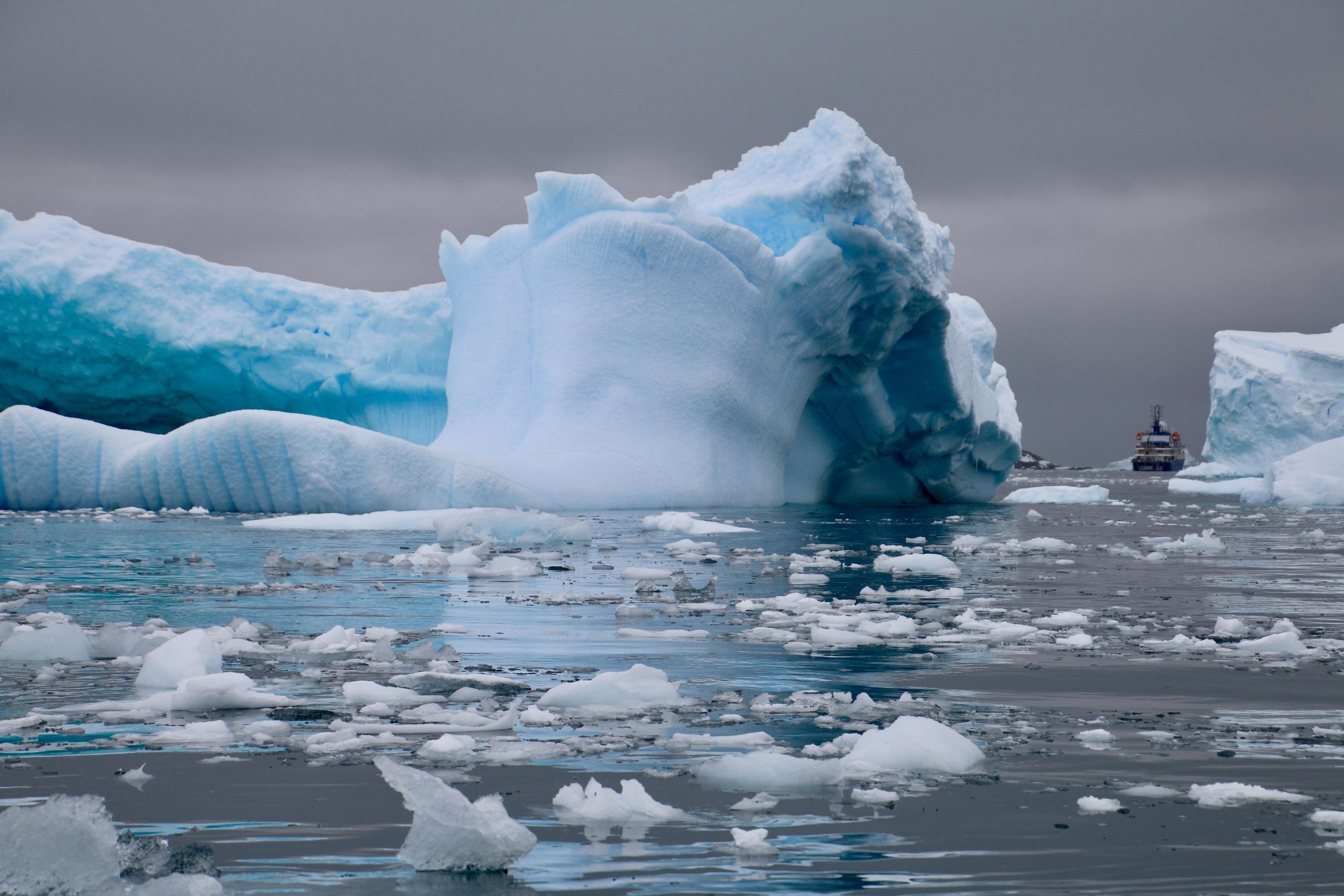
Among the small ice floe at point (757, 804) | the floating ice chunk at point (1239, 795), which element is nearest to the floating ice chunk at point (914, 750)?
the small ice floe at point (757, 804)

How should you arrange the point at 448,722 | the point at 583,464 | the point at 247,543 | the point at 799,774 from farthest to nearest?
the point at 583,464 < the point at 247,543 < the point at 448,722 < the point at 799,774

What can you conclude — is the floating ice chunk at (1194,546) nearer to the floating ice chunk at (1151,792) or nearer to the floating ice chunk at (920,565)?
the floating ice chunk at (920,565)

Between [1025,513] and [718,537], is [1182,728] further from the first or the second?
[1025,513]

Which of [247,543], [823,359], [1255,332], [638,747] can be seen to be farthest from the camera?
[1255,332]

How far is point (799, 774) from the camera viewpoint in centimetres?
244

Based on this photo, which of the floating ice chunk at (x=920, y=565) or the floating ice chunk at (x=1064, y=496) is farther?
the floating ice chunk at (x=1064, y=496)

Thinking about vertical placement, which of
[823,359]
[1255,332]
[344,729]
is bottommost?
[344,729]

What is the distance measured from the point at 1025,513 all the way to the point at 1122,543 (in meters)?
7.59

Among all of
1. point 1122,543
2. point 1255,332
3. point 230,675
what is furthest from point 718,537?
point 1255,332

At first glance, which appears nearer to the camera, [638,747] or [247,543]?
[638,747]

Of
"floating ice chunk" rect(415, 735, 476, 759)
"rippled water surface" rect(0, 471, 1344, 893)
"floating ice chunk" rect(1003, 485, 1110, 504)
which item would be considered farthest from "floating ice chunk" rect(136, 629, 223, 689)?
"floating ice chunk" rect(1003, 485, 1110, 504)

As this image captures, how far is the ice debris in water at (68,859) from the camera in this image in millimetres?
1654

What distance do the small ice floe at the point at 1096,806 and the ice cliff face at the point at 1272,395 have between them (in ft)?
121

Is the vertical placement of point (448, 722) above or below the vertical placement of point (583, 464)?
below
